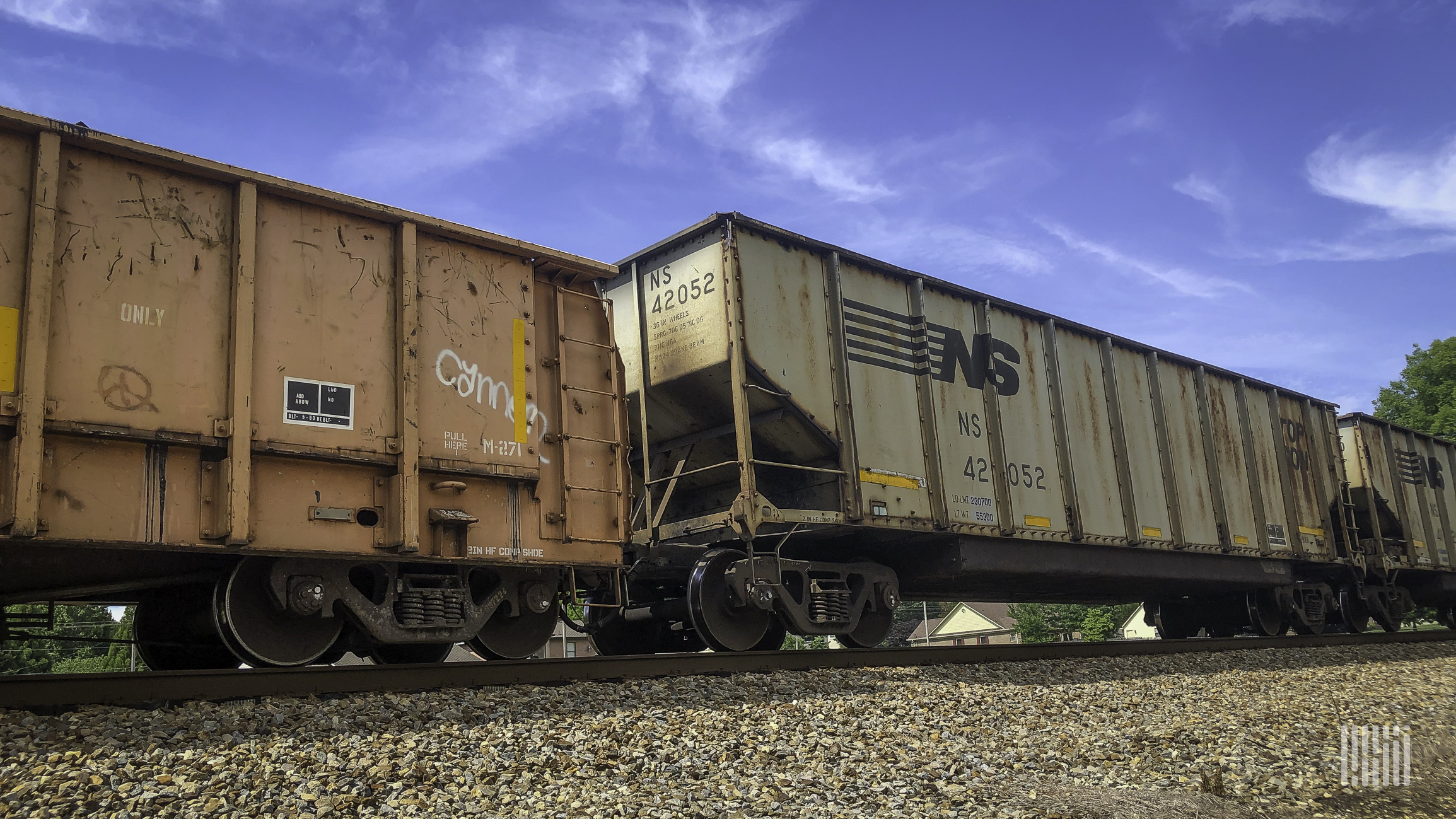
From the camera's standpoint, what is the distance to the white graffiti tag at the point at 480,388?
691 centimetres

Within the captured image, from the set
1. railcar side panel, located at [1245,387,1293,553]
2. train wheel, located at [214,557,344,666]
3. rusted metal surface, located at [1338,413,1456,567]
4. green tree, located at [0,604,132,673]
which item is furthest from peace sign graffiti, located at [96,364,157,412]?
green tree, located at [0,604,132,673]

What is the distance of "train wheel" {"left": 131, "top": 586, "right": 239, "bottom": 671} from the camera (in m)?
6.26

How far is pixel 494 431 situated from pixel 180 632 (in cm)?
243

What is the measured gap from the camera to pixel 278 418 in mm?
6023

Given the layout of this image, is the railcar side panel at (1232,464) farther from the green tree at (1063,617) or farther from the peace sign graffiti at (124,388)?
the green tree at (1063,617)

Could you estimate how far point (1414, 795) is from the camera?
627 cm

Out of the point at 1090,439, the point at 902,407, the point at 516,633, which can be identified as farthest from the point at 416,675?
the point at 1090,439

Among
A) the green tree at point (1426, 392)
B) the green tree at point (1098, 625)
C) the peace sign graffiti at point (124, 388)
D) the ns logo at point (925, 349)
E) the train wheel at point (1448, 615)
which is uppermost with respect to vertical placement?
the green tree at point (1426, 392)

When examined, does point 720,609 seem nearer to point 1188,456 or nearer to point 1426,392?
point 1188,456

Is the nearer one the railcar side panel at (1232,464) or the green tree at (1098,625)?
the railcar side panel at (1232,464)

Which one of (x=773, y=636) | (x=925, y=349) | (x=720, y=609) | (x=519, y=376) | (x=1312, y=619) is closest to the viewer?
(x=519, y=376)

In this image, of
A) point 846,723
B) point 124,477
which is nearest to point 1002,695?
point 846,723

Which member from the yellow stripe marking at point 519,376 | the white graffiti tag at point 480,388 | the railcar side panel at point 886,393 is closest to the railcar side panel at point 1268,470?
the railcar side panel at point 886,393

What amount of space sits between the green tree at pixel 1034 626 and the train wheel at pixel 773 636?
47.2 meters
